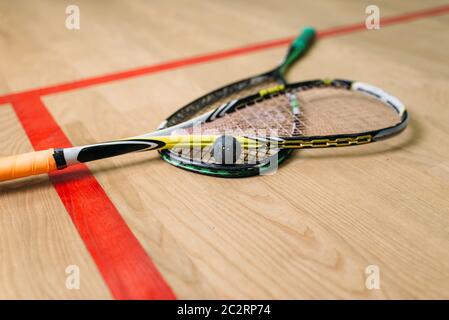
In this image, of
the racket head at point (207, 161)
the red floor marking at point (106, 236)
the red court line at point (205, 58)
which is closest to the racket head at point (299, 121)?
the racket head at point (207, 161)

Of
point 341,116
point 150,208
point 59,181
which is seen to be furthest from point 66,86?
point 341,116

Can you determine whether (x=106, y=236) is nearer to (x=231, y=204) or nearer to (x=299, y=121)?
(x=231, y=204)

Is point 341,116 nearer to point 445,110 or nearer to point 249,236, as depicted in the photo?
point 445,110

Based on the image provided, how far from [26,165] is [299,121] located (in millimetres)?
621

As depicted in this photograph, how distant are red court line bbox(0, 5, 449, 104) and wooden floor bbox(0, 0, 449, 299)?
1.1 inches

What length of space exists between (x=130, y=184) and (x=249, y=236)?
0.95ft

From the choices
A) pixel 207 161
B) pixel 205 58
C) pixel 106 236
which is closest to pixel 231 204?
pixel 207 161

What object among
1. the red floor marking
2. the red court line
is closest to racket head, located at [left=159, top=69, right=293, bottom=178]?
the red floor marking

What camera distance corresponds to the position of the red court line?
4.57ft

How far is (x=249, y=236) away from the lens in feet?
2.65

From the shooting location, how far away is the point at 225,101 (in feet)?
4.08
